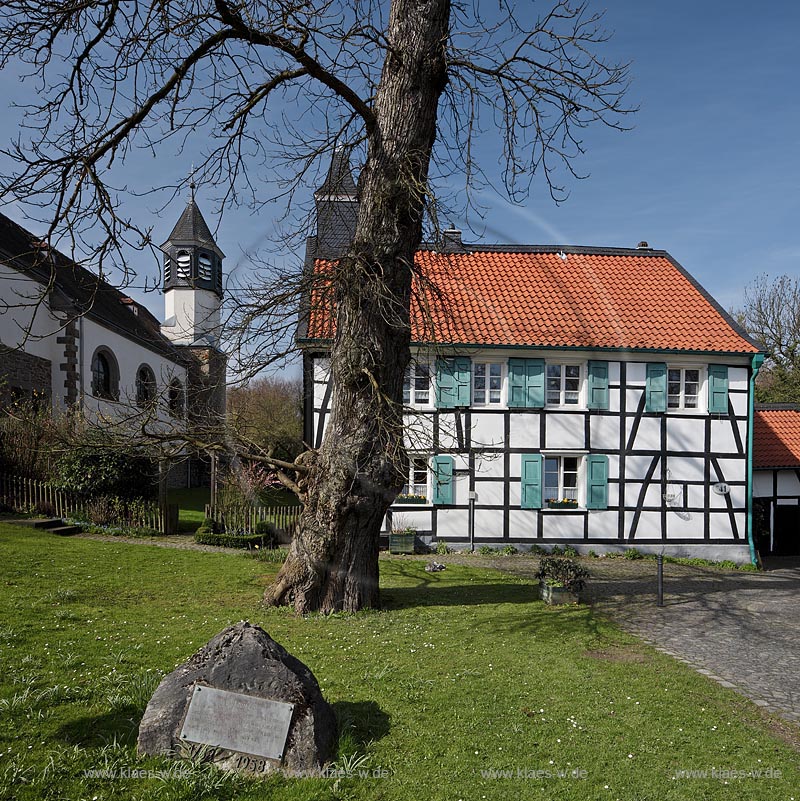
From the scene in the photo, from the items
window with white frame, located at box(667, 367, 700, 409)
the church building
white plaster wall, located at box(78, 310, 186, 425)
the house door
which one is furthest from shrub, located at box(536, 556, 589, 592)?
the house door

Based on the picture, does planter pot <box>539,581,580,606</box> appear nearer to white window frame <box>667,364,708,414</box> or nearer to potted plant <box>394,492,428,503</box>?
potted plant <box>394,492,428,503</box>

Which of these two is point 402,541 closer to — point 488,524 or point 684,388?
point 488,524

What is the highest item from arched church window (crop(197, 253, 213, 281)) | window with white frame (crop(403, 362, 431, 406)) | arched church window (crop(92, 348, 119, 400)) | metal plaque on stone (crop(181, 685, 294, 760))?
arched church window (crop(197, 253, 213, 281))

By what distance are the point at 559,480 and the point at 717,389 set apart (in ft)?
16.0

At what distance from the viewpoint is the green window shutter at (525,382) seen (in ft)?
54.7

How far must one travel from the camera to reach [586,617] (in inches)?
360

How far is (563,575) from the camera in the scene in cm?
990

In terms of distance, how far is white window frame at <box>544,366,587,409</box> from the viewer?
55.9 feet

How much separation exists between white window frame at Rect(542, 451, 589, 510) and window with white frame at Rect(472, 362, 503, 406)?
6.35 feet

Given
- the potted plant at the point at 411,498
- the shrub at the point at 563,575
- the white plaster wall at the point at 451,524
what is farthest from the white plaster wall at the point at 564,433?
the shrub at the point at 563,575

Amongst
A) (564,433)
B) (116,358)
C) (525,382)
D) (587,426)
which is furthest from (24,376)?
(587,426)

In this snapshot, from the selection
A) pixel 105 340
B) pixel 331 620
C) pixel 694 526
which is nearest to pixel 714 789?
pixel 331 620

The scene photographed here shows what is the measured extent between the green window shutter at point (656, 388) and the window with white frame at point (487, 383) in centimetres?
392

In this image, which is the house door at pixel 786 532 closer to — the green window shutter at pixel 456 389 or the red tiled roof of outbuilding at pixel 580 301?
the red tiled roof of outbuilding at pixel 580 301
